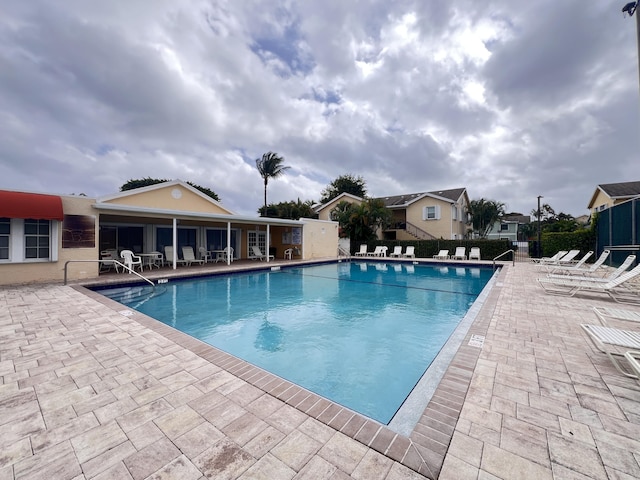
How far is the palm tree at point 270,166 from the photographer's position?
2652 centimetres

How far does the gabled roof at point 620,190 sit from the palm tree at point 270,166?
27.1 m

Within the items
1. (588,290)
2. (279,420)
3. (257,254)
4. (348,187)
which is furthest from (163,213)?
(348,187)

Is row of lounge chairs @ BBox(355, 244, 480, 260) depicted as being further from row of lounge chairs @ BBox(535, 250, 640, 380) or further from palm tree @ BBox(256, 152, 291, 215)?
palm tree @ BBox(256, 152, 291, 215)

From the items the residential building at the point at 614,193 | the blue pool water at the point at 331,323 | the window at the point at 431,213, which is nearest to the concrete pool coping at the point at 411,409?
the blue pool water at the point at 331,323

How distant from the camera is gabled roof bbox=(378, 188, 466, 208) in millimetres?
24344

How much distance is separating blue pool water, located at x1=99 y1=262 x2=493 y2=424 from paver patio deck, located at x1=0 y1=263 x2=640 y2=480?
103 centimetres

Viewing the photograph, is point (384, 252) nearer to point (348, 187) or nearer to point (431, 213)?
point (431, 213)

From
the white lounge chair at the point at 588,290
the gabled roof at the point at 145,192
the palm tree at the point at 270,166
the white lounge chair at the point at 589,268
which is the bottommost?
the white lounge chair at the point at 588,290

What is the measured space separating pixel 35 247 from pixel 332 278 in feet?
34.8

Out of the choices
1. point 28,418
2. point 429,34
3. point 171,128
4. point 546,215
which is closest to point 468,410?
point 28,418

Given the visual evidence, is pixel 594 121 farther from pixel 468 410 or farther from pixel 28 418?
pixel 28 418

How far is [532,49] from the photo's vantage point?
991 centimetres

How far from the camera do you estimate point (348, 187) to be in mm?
39438

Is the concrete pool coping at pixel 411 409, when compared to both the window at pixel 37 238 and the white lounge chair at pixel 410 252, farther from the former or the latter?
the white lounge chair at pixel 410 252
